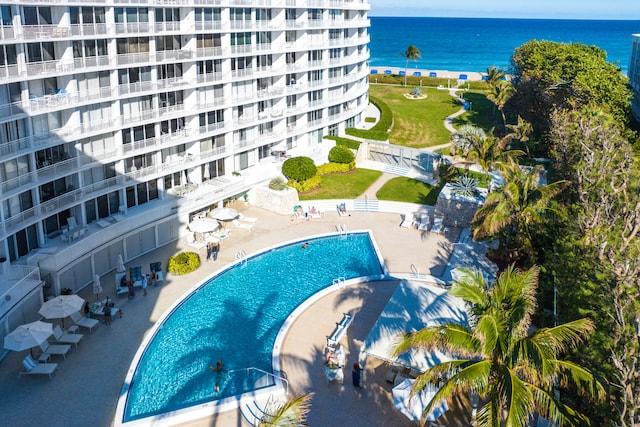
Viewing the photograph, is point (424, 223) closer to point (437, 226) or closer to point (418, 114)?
point (437, 226)

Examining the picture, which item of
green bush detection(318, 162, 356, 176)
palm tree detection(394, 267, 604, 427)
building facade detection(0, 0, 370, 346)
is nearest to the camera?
palm tree detection(394, 267, 604, 427)

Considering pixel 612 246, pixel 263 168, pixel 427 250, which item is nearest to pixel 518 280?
pixel 612 246

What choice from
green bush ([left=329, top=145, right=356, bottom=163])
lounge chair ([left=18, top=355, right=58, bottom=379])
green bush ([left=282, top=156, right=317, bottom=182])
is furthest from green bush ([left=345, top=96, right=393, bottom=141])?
lounge chair ([left=18, top=355, right=58, bottom=379])

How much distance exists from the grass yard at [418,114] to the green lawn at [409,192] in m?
11.9

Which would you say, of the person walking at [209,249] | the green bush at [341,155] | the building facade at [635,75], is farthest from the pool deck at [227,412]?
the building facade at [635,75]

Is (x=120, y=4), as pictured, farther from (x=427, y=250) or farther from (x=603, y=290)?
(x=603, y=290)

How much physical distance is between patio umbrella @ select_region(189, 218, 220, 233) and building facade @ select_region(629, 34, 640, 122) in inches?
2021

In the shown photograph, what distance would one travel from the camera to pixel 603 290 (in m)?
24.2

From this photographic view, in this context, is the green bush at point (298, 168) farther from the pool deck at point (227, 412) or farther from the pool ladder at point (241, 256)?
the pool ladder at point (241, 256)

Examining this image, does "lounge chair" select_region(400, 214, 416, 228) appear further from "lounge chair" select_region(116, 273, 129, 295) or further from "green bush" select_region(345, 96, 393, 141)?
"lounge chair" select_region(116, 273, 129, 295)

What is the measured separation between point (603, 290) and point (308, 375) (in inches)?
551

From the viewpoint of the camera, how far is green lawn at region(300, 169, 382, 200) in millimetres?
52781

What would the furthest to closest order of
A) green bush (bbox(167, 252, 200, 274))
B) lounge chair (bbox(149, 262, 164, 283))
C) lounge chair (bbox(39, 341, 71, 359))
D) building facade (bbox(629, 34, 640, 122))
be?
building facade (bbox(629, 34, 640, 122)) < green bush (bbox(167, 252, 200, 274)) < lounge chair (bbox(149, 262, 164, 283)) < lounge chair (bbox(39, 341, 71, 359))

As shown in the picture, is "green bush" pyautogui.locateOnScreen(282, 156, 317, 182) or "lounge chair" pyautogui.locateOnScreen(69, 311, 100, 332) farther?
"green bush" pyautogui.locateOnScreen(282, 156, 317, 182)
